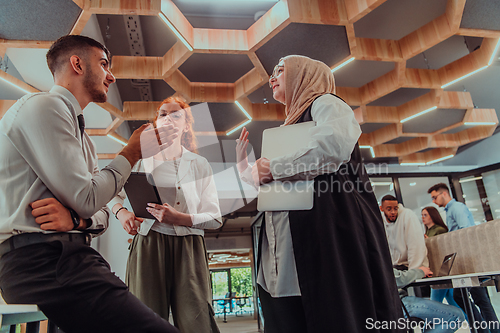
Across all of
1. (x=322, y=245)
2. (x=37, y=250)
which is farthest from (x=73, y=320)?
(x=322, y=245)

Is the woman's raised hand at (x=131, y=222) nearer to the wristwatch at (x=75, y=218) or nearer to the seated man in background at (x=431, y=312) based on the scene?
the wristwatch at (x=75, y=218)

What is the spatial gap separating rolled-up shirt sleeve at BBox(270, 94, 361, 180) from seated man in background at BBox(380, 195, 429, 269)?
6.80 ft

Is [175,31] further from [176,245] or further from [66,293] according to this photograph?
[66,293]

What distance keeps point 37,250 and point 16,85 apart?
3.06m

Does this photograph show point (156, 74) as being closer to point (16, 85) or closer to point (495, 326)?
point (16, 85)

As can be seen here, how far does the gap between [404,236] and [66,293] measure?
2986 millimetres

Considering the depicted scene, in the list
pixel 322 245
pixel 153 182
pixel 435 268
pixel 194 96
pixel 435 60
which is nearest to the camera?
pixel 322 245

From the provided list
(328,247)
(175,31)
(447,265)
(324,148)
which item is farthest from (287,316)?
(175,31)

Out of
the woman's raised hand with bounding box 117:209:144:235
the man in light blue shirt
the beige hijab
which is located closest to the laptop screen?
the man in light blue shirt

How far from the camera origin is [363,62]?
13.8ft

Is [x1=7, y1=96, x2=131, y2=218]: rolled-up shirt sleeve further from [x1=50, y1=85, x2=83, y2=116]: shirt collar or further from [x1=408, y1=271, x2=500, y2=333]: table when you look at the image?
[x1=408, y1=271, x2=500, y2=333]: table

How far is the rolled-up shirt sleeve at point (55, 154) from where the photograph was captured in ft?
2.78

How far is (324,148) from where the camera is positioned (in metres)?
1.06

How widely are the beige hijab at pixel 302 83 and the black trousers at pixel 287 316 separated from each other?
65 centimetres
